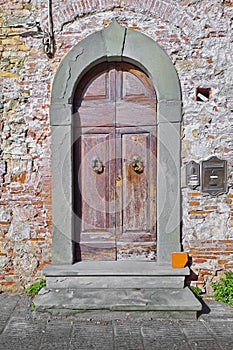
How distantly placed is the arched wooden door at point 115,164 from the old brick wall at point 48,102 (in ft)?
1.38

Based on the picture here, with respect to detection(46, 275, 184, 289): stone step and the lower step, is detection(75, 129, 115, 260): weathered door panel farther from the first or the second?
the lower step

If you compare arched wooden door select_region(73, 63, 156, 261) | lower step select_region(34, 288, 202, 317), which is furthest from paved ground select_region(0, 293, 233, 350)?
arched wooden door select_region(73, 63, 156, 261)

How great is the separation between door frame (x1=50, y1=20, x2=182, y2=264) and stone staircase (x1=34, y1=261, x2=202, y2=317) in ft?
0.73

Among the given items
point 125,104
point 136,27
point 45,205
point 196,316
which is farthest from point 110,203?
point 136,27

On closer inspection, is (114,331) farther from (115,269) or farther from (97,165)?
(97,165)

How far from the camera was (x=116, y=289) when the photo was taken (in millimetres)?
3957

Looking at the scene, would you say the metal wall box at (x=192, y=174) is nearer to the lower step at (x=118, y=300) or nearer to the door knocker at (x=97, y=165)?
the door knocker at (x=97, y=165)

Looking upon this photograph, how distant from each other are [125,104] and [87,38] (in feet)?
3.12

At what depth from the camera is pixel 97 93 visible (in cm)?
432

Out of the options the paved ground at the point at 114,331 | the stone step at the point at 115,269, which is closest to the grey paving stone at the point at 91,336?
the paved ground at the point at 114,331

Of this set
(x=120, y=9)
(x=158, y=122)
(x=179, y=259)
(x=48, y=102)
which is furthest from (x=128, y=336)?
(x=120, y=9)

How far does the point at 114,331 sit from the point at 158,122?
2.46 meters

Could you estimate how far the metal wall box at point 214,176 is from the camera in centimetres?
414

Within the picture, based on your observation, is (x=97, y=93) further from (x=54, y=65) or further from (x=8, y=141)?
(x=8, y=141)
